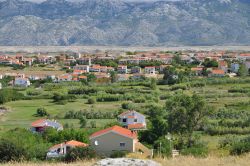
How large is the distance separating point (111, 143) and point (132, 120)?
1097 cm

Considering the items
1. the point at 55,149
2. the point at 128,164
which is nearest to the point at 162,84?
the point at 55,149

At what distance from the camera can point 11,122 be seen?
125 feet

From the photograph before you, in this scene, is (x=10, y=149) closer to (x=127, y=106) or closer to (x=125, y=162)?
(x=125, y=162)

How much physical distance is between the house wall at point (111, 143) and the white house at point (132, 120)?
948cm

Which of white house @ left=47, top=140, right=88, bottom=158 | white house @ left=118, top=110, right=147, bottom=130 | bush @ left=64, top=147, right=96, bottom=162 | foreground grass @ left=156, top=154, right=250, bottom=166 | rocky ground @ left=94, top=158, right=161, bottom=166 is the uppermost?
rocky ground @ left=94, top=158, right=161, bottom=166

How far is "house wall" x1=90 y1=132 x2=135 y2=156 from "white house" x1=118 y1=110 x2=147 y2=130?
948cm

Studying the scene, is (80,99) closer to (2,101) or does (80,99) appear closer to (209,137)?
(2,101)

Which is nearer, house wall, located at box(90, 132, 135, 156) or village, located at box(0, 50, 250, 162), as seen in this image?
village, located at box(0, 50, 250, 162)

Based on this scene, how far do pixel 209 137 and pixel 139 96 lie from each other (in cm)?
1954

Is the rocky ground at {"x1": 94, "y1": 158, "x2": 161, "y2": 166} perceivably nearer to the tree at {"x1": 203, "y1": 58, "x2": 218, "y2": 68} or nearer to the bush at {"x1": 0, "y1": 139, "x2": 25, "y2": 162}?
the bush at {"x1": 0, "y1": 139, "x2": 25, "y2": 162}

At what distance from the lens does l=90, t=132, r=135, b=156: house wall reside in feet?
79.9

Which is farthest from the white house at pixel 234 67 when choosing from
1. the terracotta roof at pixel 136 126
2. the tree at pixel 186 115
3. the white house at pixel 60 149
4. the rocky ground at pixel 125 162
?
the rocky ground at pixel 125 162

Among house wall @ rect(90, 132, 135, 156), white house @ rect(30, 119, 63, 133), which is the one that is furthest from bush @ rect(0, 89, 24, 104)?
house wall @ rect(90, 132, 135, 156)

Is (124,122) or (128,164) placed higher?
(128,164)
